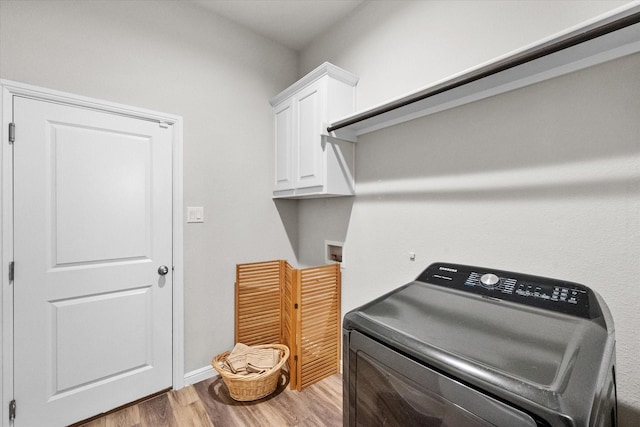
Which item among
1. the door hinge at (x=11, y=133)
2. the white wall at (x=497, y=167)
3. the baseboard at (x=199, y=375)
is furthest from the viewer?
the baseboard at (x=199, y=375)

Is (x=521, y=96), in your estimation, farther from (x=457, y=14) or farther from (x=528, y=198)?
(x=457, y=14)

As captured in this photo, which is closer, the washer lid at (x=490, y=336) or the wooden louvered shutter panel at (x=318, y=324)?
the washer lid at (x=490, y=336)

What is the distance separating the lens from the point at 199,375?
210 cm

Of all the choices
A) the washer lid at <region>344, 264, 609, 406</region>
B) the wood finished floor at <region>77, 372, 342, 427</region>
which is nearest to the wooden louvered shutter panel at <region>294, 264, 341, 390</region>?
the wood finished floor at <region>77, 372, 342, 427</region>

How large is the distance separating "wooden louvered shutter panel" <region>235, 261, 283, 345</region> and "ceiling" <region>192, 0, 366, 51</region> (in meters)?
2.01

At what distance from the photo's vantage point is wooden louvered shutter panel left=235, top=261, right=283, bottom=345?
228 cm

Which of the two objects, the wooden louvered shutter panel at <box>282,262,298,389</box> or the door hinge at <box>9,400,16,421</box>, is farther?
the wooden louvered shutter panel at <box>282,262,298,389</box>

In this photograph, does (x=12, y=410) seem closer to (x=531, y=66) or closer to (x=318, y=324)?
(x=318, y=324)

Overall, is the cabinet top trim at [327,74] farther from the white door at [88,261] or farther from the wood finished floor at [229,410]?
the wood finished floor at [229,410]

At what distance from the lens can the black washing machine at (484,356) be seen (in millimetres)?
556

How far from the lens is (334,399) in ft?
6.05

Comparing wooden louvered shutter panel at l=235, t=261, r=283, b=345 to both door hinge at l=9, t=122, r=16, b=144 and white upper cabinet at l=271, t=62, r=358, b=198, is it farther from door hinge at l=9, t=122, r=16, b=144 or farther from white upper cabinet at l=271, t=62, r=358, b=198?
door hinge at l=9, t=122, r=16, b=144

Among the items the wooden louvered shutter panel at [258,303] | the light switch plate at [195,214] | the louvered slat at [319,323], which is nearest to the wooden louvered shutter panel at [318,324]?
the louvered slat at [319,323]

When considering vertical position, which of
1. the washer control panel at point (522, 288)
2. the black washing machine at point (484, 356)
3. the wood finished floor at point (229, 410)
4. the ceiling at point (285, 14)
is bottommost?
the wood finished floor at point (229, 410)
